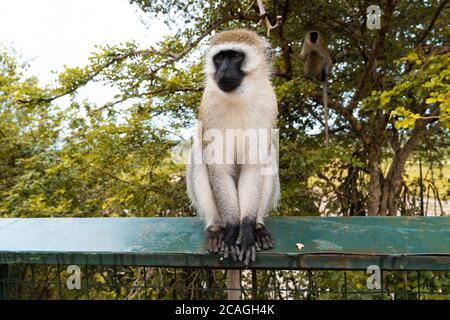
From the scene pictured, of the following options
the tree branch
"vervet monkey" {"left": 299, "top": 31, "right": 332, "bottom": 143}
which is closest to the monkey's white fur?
the tree branch

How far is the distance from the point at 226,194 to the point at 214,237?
44 centimetres

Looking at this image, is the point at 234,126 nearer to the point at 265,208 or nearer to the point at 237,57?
the point at 237,57

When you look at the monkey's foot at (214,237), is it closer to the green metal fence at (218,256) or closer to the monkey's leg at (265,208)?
the green metal fence at (218,256)

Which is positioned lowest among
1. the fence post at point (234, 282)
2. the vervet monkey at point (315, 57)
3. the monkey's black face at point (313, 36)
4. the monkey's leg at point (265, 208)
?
the fence post at point (234, 282)

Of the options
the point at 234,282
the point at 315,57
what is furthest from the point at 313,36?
the point at 234,282

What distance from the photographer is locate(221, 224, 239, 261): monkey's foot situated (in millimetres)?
2269

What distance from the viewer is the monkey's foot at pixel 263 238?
229cm

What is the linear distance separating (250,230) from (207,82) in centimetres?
110

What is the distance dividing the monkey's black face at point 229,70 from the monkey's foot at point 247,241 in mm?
887

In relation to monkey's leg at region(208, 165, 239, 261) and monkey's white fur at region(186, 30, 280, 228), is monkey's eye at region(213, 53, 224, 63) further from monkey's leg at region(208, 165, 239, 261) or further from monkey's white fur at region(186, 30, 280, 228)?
monkey's leg at region(208, 165, 239, 261)

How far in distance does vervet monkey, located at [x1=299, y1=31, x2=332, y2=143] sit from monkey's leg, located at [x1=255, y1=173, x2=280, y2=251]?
427 cm

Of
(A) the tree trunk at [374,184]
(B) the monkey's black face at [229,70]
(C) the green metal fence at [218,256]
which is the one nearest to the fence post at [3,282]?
(C) the green metal fence at [218,256]
